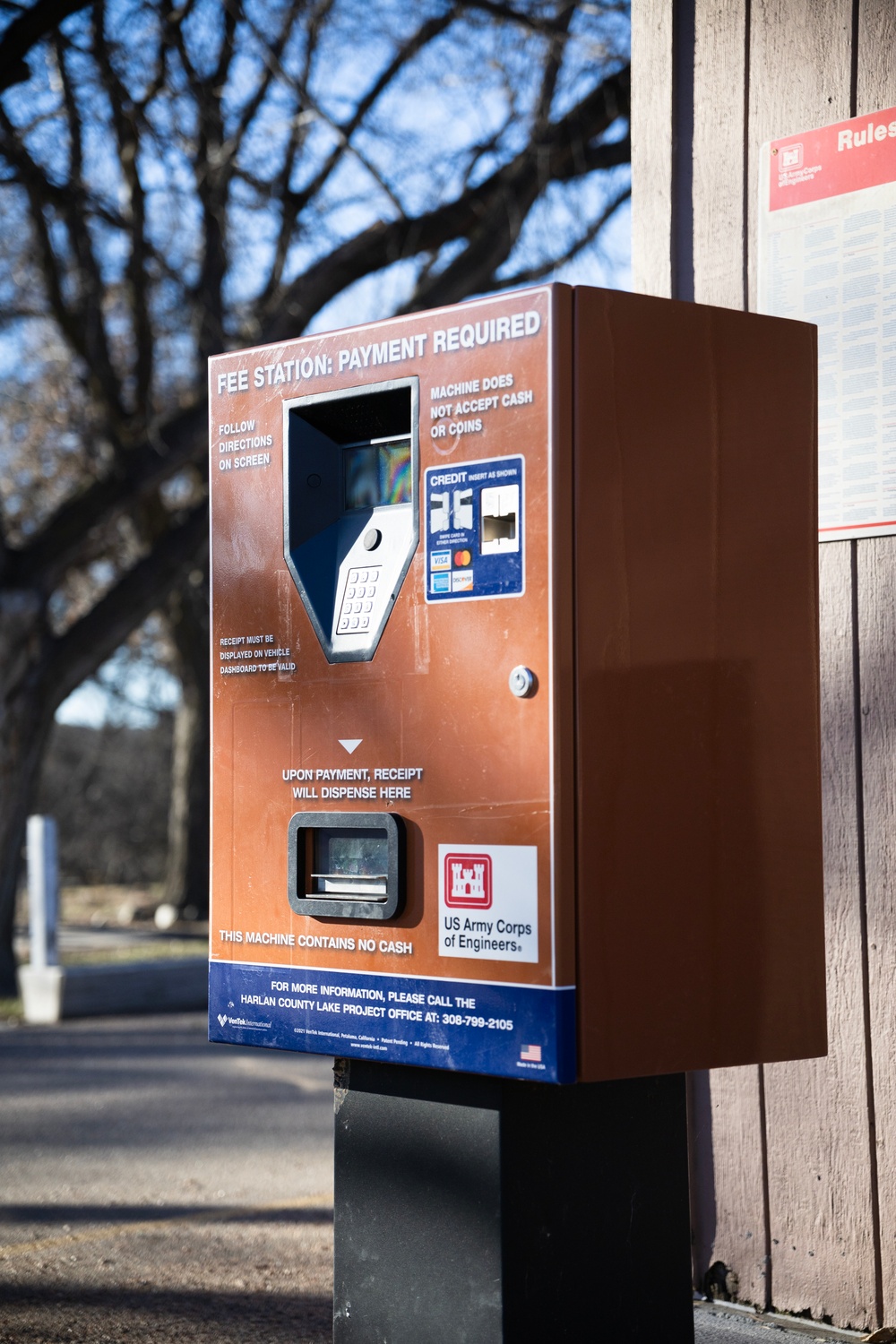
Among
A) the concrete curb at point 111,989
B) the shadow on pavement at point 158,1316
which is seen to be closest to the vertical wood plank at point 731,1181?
the shadow on pavement at point 158,1316

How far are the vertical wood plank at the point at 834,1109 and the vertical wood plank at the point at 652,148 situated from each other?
93 cm

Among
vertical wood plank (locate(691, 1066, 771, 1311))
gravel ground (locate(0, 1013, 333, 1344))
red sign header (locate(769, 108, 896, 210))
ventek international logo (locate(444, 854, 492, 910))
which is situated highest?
red sign header (locate(769, 108, 896, 210))

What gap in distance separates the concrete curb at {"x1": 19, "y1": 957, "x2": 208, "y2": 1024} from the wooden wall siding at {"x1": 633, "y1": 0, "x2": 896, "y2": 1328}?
20.6 feet

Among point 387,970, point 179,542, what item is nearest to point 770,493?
point 387,970

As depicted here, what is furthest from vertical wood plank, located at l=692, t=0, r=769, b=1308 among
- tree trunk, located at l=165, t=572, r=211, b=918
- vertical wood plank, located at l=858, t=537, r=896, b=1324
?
tree trunk, located at l=165, t=572, r=211, b=918

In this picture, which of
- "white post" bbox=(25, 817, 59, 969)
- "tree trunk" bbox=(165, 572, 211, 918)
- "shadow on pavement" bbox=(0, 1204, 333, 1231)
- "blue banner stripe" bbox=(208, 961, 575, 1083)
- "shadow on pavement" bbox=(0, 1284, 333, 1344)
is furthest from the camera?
"tree trunk" bbox=(165, 572, 211, 918)

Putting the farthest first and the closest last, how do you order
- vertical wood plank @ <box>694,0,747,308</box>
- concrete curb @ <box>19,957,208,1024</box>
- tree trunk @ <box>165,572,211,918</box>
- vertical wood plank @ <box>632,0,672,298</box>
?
tree trunk @ <box>165,572,211,918</box>
concrete curb @ <box>19,957,208,1024</box>
vertical wood plank @ <box>632,0,672,298</box>
vertical wood plank @ <box>694,0,747,308</box>

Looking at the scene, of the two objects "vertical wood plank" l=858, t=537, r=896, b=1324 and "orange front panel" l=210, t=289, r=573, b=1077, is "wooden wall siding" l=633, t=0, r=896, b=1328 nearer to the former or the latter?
"vertical wood plank" l=858, t=537, r=896, b=1324

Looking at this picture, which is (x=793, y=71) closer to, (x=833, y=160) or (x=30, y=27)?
(x=833, y=160)

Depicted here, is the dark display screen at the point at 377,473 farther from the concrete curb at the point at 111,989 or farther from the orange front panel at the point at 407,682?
the concrete curb at the point at 111,989

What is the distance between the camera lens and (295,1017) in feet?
8.37

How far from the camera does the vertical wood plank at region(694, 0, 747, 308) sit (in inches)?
147

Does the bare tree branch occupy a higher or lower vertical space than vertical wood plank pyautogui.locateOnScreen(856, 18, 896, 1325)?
higher

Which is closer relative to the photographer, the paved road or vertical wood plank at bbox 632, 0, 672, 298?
the paved road
